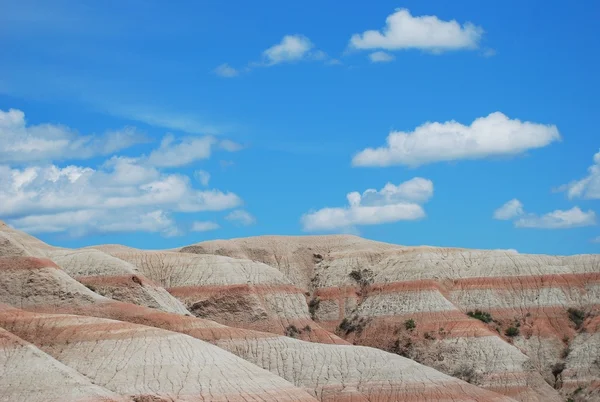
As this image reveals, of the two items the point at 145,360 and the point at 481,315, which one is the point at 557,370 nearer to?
the point at 481,315

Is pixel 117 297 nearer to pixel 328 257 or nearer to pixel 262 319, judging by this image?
pixel 262 319

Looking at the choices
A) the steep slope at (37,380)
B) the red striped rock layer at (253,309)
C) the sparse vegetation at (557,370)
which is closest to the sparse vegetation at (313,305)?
the red striped rock layer at (253,309)

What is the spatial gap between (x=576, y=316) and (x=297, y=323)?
112 feet

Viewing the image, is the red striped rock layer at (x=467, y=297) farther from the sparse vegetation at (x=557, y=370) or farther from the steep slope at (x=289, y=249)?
Answer: the steep slope at (x=289, y=249)

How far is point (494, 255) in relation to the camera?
15700 cm

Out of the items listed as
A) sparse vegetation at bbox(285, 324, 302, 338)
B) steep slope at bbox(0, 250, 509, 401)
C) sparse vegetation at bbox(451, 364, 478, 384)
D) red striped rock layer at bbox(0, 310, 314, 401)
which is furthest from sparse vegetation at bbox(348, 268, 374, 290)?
red striped rock layer at bbox(0, 310, 314, 401)

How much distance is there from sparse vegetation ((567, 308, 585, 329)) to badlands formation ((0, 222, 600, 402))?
0.56 feet

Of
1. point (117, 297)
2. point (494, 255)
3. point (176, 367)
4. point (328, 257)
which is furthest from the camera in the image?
point (328, 257)

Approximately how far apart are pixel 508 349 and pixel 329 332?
23453 mm

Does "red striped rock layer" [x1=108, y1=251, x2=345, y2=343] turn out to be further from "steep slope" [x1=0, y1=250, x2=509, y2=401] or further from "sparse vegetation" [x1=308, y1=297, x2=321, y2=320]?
"steep slope" [x1=0, y1=250, x2=509, y2=401]

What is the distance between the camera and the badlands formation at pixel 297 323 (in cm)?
8856

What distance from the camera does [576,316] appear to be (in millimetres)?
144500

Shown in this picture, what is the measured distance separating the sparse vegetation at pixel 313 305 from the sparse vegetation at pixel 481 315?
2265 centimetres

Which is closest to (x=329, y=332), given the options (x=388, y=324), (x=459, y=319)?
(x=388, y=324)
